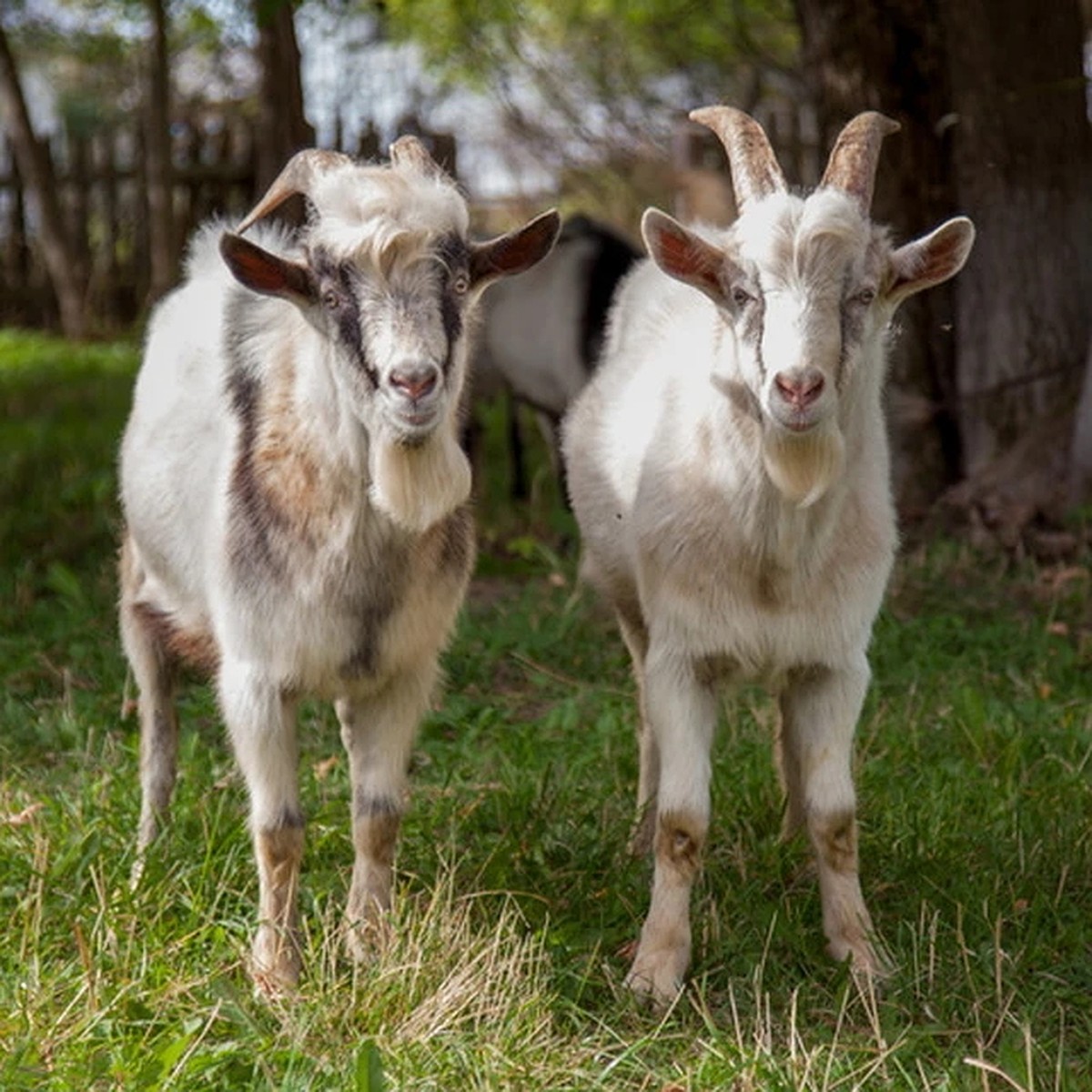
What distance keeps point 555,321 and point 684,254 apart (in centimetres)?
493

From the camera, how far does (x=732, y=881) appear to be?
4.73 metres

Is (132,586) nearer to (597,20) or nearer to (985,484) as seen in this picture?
(985,484)

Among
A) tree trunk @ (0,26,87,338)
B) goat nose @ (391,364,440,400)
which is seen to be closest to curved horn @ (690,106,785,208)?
goat nose @ (391,364,440,400)

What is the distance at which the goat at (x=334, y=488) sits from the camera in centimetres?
400

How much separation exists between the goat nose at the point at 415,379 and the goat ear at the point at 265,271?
364 millimetres

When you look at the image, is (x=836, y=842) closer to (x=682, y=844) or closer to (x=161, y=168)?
(x=682, y=844)

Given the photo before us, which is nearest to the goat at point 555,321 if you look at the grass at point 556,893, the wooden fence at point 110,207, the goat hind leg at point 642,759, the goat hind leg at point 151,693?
the grass at point 556,893

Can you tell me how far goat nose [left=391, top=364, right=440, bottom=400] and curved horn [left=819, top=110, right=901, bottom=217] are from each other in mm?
1071

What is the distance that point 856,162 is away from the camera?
14.7 ft

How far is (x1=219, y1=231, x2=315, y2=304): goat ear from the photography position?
4.05m

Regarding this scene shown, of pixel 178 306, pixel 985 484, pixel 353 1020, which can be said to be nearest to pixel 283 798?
pixel 353 1020

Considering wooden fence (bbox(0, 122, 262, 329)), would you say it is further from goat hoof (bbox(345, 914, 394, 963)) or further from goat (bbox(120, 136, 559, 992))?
goat hoof (bbox(345, 914, 394, 963))

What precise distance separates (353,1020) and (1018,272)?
5048 mm

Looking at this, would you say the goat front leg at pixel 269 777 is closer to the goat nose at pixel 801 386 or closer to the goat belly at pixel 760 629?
the goat belly at pixel 760 629
